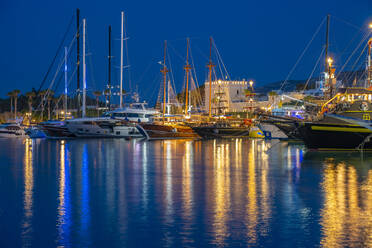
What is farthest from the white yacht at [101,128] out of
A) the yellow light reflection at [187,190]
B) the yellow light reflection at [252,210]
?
the yellow light reflection at [252,210]

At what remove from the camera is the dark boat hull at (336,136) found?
38.1m

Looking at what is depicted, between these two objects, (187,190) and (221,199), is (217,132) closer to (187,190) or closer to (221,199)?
(187,190)

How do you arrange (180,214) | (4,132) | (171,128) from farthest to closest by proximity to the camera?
1. (4,132)
2. (171,128)
3. (180,214)

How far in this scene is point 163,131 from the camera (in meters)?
68.6

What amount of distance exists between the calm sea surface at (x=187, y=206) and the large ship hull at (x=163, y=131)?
3818 centimetres

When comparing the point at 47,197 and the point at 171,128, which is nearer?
the point at 47,197

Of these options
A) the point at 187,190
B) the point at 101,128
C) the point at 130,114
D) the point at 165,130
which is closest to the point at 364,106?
the point at 187,190

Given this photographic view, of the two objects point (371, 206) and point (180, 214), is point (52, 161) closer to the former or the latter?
point (180, 214)

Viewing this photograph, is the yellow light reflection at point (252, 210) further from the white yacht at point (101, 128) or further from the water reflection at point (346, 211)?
the white yacht at point (101, 128)

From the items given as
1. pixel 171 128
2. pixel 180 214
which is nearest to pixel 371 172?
pixel 180 214

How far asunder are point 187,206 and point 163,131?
51.6 meters

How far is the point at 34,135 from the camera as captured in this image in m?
80.7

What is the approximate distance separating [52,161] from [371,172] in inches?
773

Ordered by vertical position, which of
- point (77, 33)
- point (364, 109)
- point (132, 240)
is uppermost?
point (77, 33)
